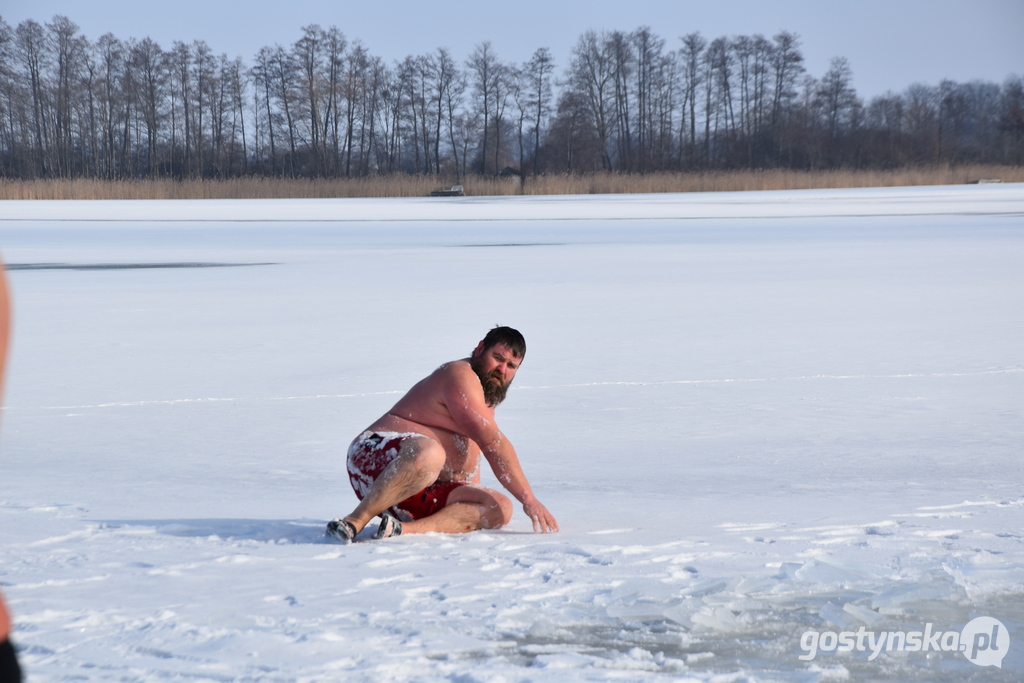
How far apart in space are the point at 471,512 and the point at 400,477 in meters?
0.34

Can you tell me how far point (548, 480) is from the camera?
474 centimetres

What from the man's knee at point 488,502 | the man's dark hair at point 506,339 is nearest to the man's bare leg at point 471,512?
the man's knee at point 488,502

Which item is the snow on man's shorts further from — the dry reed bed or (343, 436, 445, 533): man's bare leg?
the dry reed bed

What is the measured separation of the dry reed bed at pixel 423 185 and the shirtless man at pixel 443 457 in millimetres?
35894

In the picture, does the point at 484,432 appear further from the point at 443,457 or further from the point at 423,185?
the point at 423,185

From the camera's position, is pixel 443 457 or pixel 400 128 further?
pixel 400 128

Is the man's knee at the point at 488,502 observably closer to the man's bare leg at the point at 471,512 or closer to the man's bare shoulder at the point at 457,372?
the man's bare leg at the point at 471,512

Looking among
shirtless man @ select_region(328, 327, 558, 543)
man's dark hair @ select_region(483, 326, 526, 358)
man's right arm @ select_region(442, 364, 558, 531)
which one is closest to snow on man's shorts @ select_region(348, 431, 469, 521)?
shirtless man @ select_region(328, 327, 558, 543)

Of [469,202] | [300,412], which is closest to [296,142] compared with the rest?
[469,202]

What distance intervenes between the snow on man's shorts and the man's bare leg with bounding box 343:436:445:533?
0.13 ft

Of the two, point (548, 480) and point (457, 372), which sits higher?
point (457, 372)

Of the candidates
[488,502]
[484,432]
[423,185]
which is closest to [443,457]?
[484,432]

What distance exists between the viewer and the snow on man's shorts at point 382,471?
12.1ft

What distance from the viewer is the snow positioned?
2.77m
